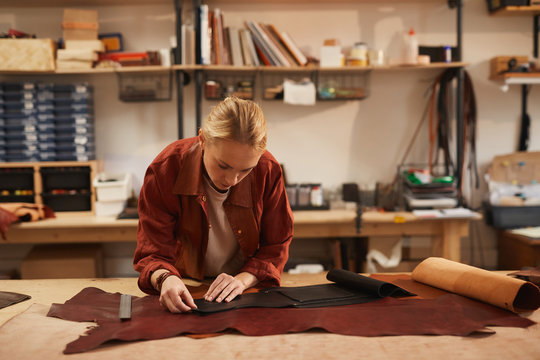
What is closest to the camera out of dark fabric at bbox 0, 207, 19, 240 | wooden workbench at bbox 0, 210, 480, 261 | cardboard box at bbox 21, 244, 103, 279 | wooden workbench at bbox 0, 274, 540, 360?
wooden workbench at bbox 0, 274, 540, 360

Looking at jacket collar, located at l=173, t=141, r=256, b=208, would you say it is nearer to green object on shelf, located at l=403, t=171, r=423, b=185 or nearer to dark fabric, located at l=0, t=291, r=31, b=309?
dark fabric, located at l=0, t=291, r=31, b=309

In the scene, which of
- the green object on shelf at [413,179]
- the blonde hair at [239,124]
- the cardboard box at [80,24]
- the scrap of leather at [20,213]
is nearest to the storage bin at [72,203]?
the scrap of leather at [20,213]

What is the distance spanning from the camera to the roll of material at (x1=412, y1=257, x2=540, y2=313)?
1.36m

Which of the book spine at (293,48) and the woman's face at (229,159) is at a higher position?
the book spine at (293,48)

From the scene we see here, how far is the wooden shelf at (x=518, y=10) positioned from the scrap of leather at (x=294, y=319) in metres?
2.83

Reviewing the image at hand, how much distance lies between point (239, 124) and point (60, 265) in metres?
2.53

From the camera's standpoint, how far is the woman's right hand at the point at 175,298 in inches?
52.7

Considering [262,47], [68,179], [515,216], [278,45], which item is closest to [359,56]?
[278,45]

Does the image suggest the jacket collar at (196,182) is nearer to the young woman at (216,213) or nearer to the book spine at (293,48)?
the young woman at (216,213)

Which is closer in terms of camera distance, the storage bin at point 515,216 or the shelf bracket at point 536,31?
the storage bin at point 515,216

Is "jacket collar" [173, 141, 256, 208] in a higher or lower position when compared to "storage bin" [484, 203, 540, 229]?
higher

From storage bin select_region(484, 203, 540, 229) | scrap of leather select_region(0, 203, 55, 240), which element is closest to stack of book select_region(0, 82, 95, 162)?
Answer: scrap of leather select_region(0, 203, 55, 240)

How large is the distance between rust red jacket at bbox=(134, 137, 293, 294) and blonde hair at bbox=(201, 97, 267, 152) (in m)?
0.25

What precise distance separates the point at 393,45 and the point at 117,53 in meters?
2.09
